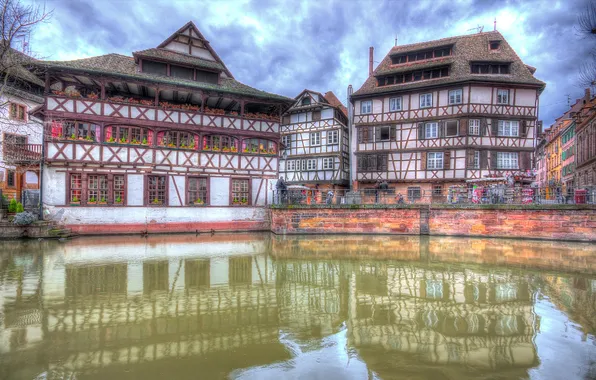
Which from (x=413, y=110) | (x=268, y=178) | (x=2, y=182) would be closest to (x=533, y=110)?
(x=413, y=110)

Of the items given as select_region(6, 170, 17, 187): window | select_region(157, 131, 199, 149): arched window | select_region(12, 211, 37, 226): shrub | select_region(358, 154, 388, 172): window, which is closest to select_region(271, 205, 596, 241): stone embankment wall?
select_region(157, 131, 199, 149): arched window

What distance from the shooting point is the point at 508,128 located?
2717 cm

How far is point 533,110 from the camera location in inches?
1070

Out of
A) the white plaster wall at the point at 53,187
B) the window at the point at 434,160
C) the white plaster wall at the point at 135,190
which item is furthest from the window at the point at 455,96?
the white plaster wall at the point at 53,187

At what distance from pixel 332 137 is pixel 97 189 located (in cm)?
2053

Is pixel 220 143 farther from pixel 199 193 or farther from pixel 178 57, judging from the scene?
pixel 178 57

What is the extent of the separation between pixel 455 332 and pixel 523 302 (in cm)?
288

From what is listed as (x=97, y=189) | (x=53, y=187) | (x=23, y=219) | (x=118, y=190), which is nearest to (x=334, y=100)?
(x=118, y=190)

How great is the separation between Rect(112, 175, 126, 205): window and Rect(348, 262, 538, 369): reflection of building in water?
51.7 feet

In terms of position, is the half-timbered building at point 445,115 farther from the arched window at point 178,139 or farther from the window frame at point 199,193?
the arched window at point 178,139

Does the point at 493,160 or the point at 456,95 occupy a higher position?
the point at 456,95

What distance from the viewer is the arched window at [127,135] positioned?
19359 millimetres

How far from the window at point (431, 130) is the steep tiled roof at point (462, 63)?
10.8 feet

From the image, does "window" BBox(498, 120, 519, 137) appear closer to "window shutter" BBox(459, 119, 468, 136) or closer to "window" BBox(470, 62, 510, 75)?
"window shutter" BBox(459, 119, 468, 136)
